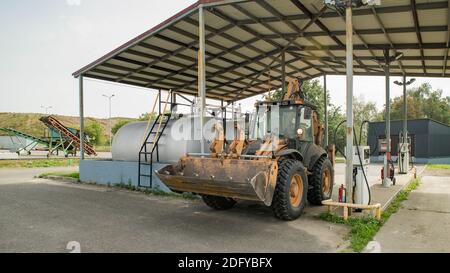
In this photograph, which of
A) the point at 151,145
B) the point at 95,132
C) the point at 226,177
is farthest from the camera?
the point at 95,132

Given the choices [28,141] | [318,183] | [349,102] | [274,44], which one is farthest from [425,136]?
[28,141]

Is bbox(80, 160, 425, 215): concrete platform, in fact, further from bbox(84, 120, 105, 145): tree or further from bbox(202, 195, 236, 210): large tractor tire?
bbox(84, 120, 105, 145): tree

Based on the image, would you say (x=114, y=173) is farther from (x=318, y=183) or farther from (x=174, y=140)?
(x=318, y=183)

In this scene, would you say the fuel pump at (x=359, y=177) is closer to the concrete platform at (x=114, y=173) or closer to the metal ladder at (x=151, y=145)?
the concrete platform at (x=114, y=173)

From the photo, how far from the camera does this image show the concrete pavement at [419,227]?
527cm

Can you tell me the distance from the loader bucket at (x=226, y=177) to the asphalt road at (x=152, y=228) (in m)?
0.73

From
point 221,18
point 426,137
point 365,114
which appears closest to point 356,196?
point 221,18

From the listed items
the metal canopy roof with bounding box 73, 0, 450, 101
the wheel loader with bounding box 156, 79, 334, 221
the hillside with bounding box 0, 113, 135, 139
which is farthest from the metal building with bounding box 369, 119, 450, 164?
the hillside with bounding box 0, 113, 135, 139

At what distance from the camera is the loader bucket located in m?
5.69

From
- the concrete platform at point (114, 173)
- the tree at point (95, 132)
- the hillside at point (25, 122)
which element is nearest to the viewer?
the concrete platform at point (114, 173)

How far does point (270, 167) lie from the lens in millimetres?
5941

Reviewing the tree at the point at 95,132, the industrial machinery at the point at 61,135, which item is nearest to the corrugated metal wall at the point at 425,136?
the industrial machinery at the point at 61,135

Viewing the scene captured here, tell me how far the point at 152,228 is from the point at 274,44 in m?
8.73

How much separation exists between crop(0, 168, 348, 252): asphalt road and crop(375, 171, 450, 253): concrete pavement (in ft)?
2.68
